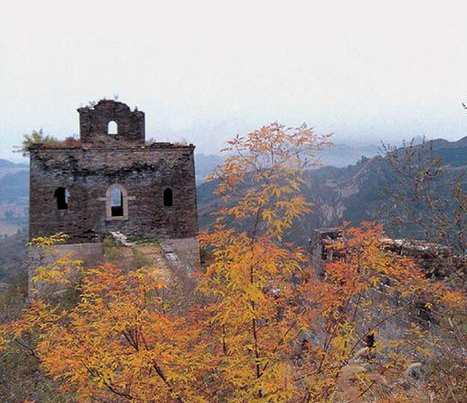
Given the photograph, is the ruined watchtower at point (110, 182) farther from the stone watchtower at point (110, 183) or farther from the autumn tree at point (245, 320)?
the autumn tree at point (245, 320)

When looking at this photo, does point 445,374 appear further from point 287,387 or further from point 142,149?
point 142,149

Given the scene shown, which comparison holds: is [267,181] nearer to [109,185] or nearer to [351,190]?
[109,185]

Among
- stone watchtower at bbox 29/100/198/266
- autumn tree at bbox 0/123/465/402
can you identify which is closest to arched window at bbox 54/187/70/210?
stone watchtower at bbox 29/100/198/266

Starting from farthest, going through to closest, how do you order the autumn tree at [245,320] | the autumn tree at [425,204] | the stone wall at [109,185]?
the stone wall at [109,185] → the autumn tree at [425,204] → the autumn tree at [245,320]

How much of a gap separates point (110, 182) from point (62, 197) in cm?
170

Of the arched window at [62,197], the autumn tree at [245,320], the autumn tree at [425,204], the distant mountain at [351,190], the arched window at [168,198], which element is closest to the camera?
the autumn tree at [245,320]

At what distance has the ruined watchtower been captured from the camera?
53.0 ft

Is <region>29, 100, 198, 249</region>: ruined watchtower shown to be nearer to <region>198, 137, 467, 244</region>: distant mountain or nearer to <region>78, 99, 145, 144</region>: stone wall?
<region>78, 99, 145, 144</region>: stone wall

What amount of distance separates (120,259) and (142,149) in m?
4.40

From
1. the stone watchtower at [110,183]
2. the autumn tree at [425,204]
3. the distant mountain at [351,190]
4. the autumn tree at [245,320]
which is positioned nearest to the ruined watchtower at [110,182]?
the stone watchtower at [110,183]

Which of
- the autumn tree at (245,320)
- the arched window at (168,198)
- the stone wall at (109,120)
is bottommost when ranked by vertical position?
the autumn tree at (245,320)

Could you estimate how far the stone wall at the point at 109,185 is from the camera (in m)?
16.1

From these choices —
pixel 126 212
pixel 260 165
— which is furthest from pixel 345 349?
pixel 126 212

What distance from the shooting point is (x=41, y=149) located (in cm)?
1606
